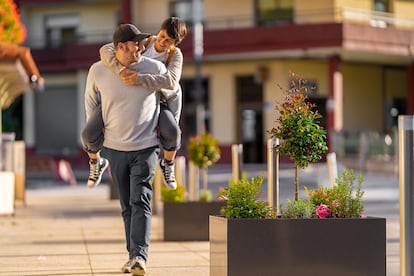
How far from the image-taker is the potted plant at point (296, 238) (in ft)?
27.2

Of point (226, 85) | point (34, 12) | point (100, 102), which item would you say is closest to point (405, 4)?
point (226, 85)

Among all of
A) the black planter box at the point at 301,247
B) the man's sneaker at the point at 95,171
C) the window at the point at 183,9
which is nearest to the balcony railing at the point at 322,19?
the window at the point at 183,9

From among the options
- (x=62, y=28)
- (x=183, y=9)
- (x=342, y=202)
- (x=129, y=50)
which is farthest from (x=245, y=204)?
(x=62, y=28)

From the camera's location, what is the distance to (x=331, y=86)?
161 feet

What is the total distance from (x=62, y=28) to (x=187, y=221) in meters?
46.0

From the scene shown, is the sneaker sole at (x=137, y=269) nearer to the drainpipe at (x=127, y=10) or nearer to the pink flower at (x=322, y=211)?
the pink flower at (x=322, y=211)

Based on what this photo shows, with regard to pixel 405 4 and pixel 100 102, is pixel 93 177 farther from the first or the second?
pixel 405 4

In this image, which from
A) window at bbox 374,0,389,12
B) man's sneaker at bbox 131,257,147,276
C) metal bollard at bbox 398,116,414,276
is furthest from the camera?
window at bbox 374,0,389,12

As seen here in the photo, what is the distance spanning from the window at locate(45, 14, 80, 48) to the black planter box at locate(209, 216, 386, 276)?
50920mm

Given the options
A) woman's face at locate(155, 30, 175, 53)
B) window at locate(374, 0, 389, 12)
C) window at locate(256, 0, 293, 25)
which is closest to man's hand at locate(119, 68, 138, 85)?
woman's face at locate(155, 30, 175, 53)

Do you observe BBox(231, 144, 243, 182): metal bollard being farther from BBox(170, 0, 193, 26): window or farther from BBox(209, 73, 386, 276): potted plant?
BBox(170, 0, 193, 26): window

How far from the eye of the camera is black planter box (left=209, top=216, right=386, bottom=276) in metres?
8.27

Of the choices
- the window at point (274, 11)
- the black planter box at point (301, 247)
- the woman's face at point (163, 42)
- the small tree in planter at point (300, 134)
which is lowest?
the black planter box at point (301, 247)

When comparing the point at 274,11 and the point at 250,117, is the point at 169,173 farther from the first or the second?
the point at 250,117
